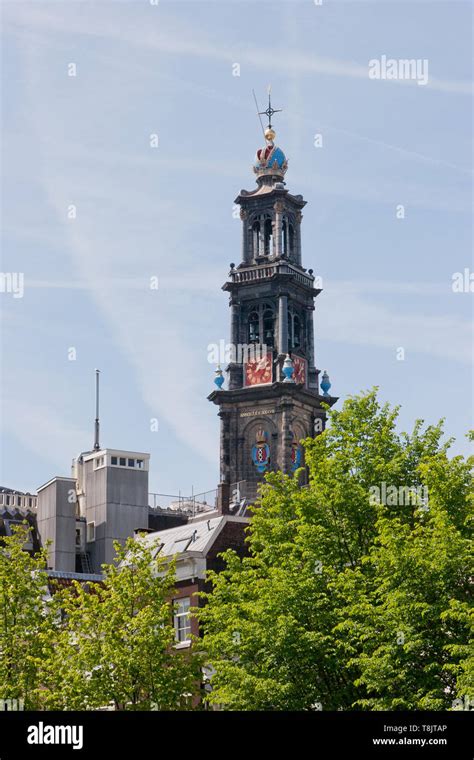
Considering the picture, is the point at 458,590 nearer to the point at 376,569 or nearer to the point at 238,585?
the point at 376,569

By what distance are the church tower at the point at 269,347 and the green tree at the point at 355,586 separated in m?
68.5

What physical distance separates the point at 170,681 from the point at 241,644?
3677mm

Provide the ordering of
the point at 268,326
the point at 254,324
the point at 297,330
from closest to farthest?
the point at 254,324 → the point at 268,326 → the point at 297,330

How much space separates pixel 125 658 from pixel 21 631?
7023 mm

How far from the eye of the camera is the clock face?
14188 centimetres

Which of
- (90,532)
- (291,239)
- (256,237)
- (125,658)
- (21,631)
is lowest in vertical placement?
(125,658)

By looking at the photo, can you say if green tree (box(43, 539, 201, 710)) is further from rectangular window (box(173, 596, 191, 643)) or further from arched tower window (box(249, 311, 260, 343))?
arched tower window (box(249, 311, 260, 343))

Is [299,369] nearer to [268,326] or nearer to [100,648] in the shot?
[268,326]

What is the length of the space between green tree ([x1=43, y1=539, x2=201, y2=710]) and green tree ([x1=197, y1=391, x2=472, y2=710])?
1770 millimetres

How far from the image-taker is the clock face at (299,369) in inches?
5586

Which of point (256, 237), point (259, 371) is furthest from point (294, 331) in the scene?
point (256, 237)

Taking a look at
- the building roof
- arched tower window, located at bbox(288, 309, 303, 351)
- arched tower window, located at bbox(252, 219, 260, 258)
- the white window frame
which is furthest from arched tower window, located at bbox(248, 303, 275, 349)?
the building roof

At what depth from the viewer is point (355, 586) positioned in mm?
56594
